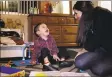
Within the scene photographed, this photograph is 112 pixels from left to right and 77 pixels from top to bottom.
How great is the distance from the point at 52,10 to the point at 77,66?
76cm

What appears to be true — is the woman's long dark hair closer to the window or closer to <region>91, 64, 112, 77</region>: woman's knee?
<region>91, 64, 112, 77</region>: woman's knee

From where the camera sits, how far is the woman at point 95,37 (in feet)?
2.40

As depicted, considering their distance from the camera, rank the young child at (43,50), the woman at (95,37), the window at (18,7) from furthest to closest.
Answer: the window at (18,7) < the young child at (43,50) < the woman at (95,37)

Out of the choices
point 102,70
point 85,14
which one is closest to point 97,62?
point 102,70

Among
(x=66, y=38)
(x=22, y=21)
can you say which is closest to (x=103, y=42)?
(x=66, y=38)

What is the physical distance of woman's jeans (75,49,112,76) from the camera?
2.51ft

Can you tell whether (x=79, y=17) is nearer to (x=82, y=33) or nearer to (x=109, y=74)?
(x=82, y=33)

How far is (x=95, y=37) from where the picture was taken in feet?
2.45

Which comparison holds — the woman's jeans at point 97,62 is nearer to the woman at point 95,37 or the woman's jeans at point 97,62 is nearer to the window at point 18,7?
the woman at point 95,37

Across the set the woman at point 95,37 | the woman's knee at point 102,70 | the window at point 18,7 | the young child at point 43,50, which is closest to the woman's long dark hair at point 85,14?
the woman at point 95,37

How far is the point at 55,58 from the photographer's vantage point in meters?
0.99

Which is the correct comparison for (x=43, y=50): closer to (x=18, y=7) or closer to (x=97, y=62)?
(x=97, y=62)

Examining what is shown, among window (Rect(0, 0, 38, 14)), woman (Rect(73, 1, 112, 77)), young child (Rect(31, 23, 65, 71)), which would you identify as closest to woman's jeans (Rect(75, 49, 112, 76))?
woman (Rect(73, 1, 112, 77))

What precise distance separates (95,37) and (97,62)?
11 centimetres
